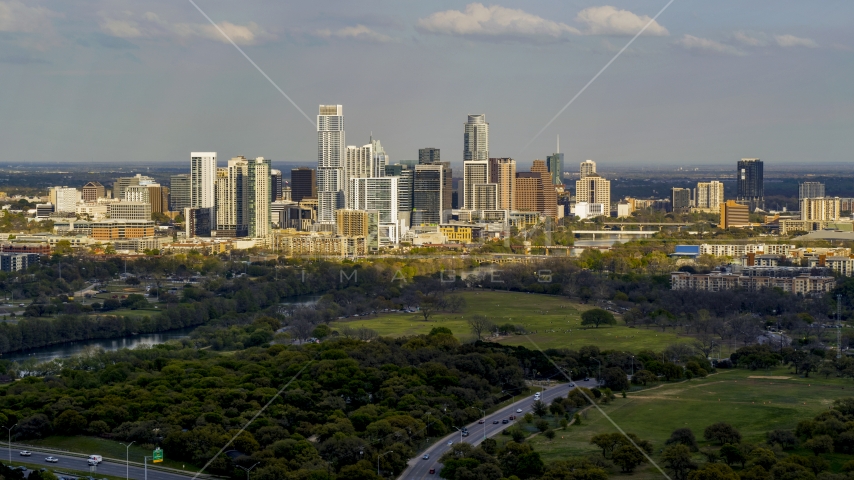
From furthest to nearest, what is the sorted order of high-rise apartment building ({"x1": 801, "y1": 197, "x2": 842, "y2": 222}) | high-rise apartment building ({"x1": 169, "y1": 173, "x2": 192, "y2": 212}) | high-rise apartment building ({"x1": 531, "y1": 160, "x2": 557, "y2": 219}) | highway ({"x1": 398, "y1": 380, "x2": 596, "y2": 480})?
1. high-rise apartment building ({"x1": 169, "y1": 173, "x2": 192, "y2": 212})
2. high-rise apartment building ({"x1": 531, "y1": 160, "x2": 557, "y2": 219})
3. high-rise apartment building ({"x1": 801, "y1": 197, "x2": 842, "y2": 222})
4. highway ({"x1": 398, "y1": 380, "x2": 596, "y2": 480})

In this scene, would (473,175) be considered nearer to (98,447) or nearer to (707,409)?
(707,409)

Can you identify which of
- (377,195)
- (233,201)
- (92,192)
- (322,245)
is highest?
(92,192)

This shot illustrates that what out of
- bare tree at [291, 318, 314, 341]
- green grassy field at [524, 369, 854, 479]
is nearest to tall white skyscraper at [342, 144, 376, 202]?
bare tree at [291, 318, 314, 341]

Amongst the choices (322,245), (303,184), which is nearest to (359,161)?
(303,184)

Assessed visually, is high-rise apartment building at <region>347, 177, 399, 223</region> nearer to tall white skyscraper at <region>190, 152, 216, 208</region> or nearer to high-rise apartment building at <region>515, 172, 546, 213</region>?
high-rise apartment building at <region>515, 172, 546, 213</region>

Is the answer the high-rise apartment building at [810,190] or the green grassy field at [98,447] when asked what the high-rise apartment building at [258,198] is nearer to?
the high-rise apartment building at [810,190]

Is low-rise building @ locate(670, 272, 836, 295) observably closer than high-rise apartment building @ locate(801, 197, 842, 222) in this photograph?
Yes

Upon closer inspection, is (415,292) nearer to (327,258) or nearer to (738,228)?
(327,258)
